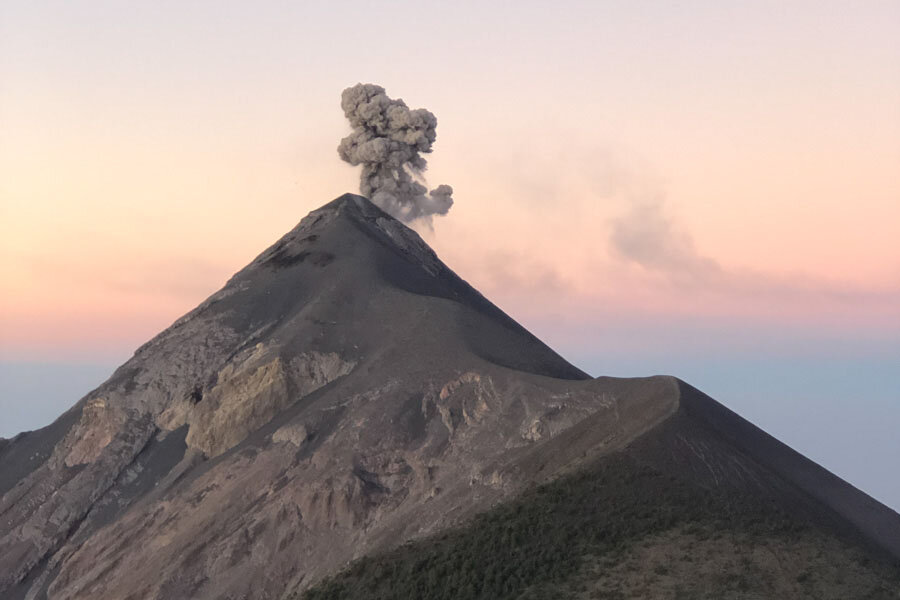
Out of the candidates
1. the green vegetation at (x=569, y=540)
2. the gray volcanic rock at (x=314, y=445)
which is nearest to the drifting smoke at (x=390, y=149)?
the gray volcanic rock at (x=314, y=445)

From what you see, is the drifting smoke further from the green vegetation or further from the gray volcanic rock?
the green vegetation

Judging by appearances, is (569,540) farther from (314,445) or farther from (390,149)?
(390,149)

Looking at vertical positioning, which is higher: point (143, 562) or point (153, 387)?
point (153, 387)

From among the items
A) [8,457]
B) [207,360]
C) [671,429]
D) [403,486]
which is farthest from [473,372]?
[8,457]

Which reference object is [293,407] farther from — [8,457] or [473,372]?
[8,457]

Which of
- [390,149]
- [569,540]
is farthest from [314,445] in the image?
[390,149]

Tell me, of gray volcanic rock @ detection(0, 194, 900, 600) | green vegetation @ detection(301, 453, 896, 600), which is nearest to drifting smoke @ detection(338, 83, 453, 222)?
gray volcanic rock @ detection(0, 194, 900, 600)
